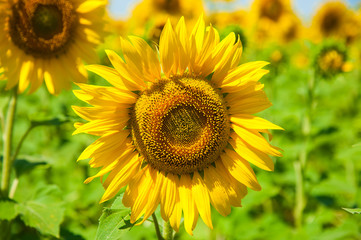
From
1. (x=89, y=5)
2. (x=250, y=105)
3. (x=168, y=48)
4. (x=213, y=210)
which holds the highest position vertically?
(x=89, y=5)

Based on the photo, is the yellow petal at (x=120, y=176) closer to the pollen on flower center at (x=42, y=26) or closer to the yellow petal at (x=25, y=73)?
the yellow petal at (x=25, y=73)

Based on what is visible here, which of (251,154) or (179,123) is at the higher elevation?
(179,123)

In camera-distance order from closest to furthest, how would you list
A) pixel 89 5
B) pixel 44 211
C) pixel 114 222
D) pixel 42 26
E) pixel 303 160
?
pixel 114 222
pixel 44 211
pixel 89 5
pixel 42 26
pixel 303 160

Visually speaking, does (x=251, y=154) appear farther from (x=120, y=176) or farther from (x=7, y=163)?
(x=7, y=163)

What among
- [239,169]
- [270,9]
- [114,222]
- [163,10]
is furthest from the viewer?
Answer: [270,9]

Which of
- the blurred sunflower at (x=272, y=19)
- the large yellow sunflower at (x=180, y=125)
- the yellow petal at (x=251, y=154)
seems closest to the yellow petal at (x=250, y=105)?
the large yellow sunflower at (x=180, y=125)

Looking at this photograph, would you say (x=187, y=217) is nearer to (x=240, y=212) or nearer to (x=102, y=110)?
(x=102, y=110)

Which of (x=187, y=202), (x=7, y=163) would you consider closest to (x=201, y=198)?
(x=187, y=202)
